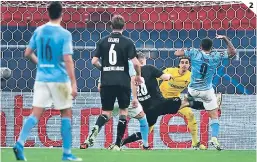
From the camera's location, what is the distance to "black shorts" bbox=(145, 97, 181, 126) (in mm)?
10086

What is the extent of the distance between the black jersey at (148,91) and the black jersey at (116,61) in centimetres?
145

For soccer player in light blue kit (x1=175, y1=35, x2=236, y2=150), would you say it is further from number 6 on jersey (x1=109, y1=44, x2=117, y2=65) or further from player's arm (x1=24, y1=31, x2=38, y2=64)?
player's arm (x1=24, y1=31, x2=38, y2=64)

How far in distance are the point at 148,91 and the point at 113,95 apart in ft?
5.42

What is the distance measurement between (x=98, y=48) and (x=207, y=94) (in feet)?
6.83

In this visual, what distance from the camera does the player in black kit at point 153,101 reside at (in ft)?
33.0

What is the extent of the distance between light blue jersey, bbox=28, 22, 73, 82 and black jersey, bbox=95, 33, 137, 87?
84.8 inches

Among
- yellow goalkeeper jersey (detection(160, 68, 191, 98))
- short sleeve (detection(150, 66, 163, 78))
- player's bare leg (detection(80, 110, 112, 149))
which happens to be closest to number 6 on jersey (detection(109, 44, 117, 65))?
player's bare leg (detection(80, 110, 112, 149))

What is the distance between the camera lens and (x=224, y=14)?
12250 mm

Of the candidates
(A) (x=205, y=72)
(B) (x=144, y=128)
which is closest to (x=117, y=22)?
(B) (x=144, y=128)

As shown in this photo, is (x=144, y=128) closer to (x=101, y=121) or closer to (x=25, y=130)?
(x=101, y=121)

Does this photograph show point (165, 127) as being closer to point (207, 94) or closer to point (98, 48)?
point (207, 94)

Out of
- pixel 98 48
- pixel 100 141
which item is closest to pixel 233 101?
pixel 100 141

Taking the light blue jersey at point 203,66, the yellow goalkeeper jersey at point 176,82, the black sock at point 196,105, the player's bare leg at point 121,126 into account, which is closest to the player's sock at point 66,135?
the player's bare leg at point 121,126

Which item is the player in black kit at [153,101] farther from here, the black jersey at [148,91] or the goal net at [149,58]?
the goal net at [149,58]
